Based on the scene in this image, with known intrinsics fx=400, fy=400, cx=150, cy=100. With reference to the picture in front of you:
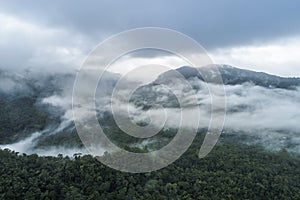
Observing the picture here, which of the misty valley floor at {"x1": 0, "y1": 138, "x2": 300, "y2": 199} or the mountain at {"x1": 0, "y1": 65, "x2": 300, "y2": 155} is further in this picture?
the mountain at {"x1": 0, "y1": 65, "x2": 300, "y2": 155}

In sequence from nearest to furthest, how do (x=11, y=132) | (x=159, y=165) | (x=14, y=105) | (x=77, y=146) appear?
1. (x=159, y=165)
2. (x=77, y=146)
3. (x=11, y=132)
4. (x=14, y=105)

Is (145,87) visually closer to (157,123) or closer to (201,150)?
(157,123)

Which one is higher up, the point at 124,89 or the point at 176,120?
the point at 124,89

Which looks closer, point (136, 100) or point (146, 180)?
point (146, 180)

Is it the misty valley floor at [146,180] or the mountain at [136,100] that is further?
the mountain at [136,100]

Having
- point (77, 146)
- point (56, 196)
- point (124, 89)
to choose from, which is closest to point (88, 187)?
point (56, 196)

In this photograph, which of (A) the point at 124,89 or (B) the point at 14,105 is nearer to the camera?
(A) the point at 124,89

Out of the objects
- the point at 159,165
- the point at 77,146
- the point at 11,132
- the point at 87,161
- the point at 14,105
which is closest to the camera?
the point at 87,161
